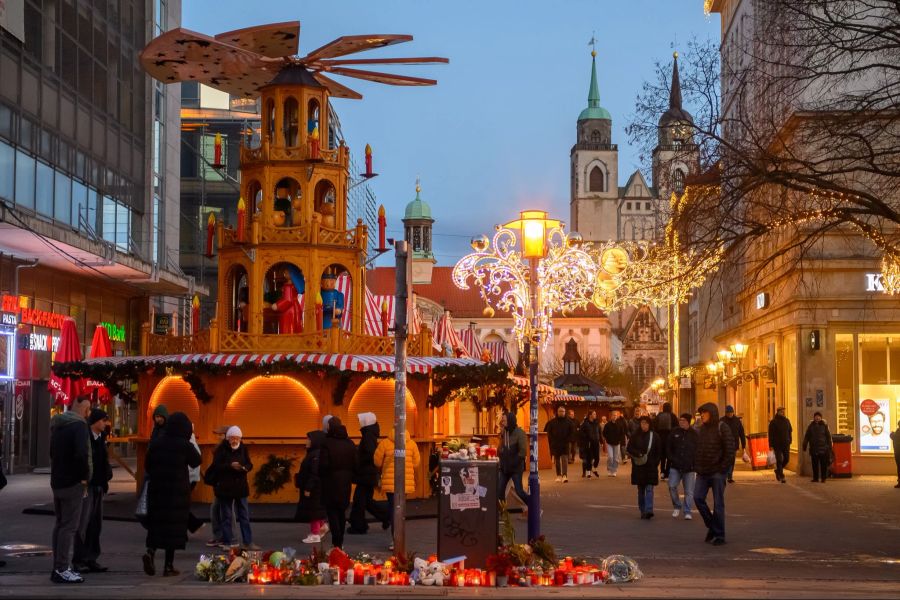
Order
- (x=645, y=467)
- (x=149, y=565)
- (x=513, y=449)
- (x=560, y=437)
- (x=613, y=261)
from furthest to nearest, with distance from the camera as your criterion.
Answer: (x=613, y=261), (x=560, y=437), (x=645, y=467), (x=513, y=449), (x=149, y=565)

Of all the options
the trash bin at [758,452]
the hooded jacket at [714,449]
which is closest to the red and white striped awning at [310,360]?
the hooded jacket at [714,449]

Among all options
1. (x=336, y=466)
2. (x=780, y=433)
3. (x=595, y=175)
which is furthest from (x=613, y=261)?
(x=595, y=175)

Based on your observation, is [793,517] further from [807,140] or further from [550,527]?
[807,140]

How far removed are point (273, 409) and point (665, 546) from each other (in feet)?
28.6

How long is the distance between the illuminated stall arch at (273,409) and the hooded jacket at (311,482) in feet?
21.9

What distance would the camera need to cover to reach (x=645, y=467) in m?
22.1

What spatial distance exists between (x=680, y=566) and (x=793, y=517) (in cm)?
736

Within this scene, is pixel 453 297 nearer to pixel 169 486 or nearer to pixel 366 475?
pixel 366 475

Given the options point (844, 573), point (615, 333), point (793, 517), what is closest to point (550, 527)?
point (793, 517)

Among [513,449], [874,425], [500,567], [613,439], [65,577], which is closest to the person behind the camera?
[65,577]

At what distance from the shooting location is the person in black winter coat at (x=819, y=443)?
Answer: 31609mm

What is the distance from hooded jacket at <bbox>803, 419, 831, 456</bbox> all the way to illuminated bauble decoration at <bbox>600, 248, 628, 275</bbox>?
6.48 m

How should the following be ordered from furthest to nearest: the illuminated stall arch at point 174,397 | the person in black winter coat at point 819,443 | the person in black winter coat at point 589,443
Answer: the person in black winter coat at point 589,443
the person in black winter coat at point 819,443
the illuminated stall arch at point 174,397

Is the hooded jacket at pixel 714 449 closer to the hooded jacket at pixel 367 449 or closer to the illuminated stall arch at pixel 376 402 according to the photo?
the hooded jacket at pixel 367 449
